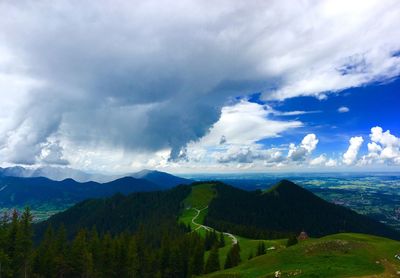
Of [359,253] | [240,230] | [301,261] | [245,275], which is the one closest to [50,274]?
[245,275]

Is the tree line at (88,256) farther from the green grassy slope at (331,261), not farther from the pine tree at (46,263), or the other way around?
the green grassy slope at (331,261)

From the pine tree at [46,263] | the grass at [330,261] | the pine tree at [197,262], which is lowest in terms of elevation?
the pine tree at [197,262]

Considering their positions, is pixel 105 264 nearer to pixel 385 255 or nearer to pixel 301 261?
pixel 301 261

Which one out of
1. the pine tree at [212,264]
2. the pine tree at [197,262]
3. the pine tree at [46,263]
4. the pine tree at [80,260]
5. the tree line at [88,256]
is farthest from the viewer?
the pine tree at [197,262]

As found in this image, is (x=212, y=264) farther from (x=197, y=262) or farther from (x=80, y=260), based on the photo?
(x=80, y=260)

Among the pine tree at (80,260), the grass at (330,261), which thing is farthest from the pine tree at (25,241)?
the grass at (330,261)

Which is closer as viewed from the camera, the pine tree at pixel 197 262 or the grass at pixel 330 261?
the grass at pixel 330 261

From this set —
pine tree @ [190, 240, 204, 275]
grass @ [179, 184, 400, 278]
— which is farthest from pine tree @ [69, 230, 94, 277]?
grass @ [179, 184, 400, 278]

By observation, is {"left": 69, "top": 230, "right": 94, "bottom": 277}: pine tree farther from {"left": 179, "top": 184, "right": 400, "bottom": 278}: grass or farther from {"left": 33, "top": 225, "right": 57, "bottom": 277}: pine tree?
{"left": 179, "top": 184, "right": 400, "bottom": 278}: grass
